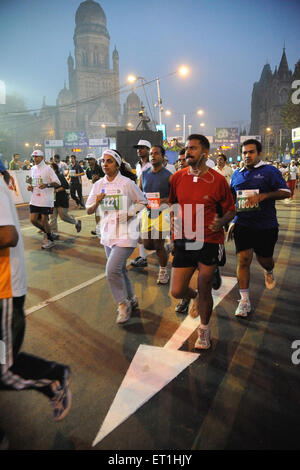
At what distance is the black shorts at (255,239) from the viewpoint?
4.16 meters

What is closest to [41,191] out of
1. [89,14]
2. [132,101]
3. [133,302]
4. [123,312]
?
[133,302]

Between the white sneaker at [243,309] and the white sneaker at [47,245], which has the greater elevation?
the white sneaker at [47,245]

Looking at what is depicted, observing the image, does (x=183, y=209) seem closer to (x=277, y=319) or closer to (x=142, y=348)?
(x=142, y=348)

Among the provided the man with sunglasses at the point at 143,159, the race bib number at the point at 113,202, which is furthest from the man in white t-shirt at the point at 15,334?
the man with sunglasses at the point at 143,159

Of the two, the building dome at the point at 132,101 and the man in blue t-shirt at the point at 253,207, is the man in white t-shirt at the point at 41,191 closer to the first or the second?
the man in blue t-shirt at the point at 253,207

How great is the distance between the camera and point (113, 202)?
159 inches

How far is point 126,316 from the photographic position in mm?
4121

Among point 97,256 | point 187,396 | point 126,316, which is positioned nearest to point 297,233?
point 97,256

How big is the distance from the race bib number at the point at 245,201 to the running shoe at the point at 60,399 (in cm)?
276

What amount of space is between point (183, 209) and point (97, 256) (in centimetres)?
425

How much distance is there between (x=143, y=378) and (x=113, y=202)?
203cm

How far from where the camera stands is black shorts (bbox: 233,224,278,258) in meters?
4.16
